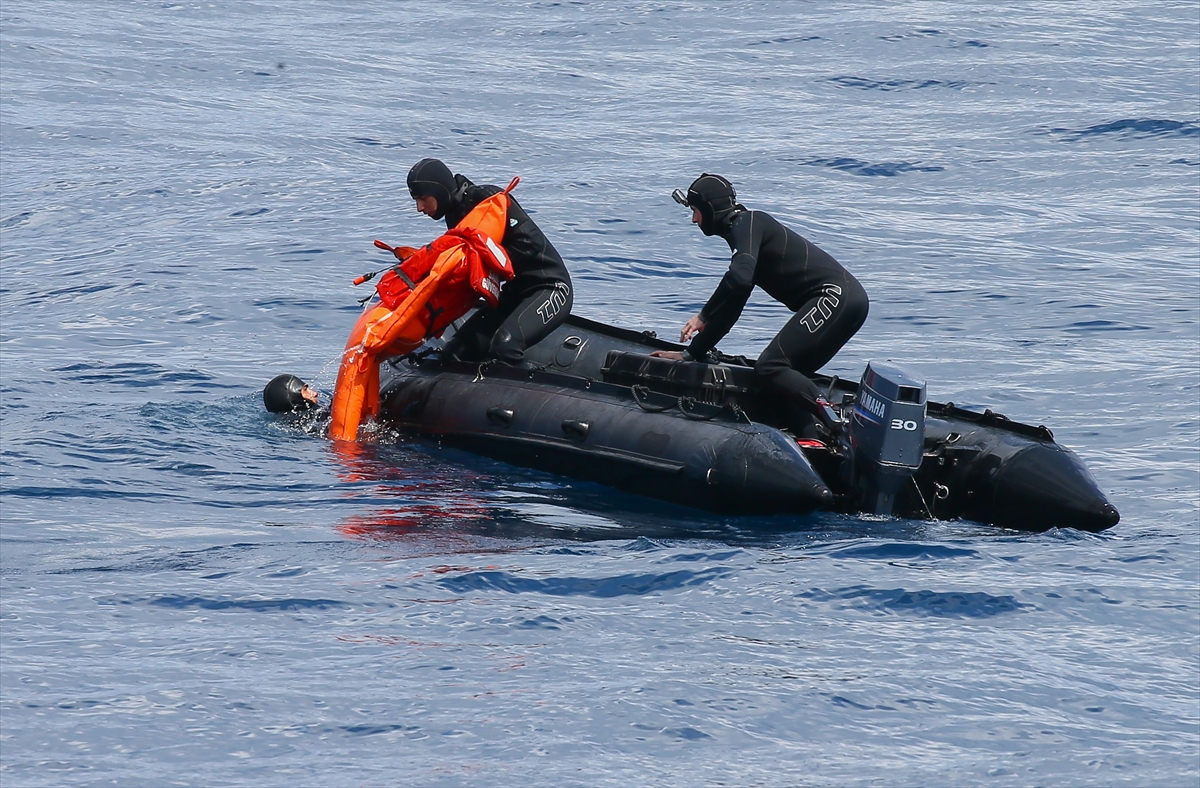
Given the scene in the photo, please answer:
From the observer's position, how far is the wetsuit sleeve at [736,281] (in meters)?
9.80

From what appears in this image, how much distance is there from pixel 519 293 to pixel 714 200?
87.7 inches

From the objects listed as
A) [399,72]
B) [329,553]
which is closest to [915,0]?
[399,72]

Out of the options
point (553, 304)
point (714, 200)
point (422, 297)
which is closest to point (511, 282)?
point (553, 304)

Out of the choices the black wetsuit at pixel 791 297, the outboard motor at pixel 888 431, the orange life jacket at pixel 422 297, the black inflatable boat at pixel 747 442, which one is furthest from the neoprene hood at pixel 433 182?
the outboard motor at pixel 888 431

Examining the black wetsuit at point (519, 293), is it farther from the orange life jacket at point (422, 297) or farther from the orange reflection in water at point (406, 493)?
the orange reflection in water at point (406, 493)

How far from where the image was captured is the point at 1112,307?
15.3m

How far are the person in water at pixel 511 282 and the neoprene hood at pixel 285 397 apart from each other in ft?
4.26

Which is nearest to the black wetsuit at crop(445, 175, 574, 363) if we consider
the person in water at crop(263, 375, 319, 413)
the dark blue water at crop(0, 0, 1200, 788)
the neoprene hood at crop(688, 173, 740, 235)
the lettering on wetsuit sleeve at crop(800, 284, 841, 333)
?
the dark blue water at crop(0, 0, 1200, 788)

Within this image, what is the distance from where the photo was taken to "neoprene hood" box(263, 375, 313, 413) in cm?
1210

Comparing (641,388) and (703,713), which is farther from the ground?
Answer: (641,388)

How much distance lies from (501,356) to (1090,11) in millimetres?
24823

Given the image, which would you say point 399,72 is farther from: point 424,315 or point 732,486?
point 732,486

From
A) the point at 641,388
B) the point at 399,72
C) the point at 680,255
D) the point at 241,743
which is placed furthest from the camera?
the point at 399,72

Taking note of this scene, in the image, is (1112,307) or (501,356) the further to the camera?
(1112,307)
